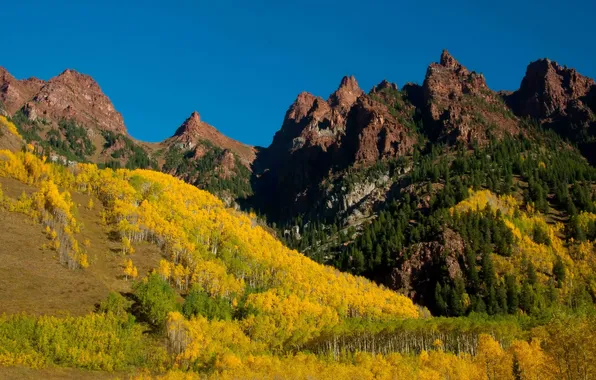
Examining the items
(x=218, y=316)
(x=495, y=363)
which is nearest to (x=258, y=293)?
(x=218, y=316)

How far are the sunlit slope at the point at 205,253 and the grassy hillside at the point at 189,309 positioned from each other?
1.66 ft

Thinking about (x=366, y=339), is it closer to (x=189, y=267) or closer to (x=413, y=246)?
(x=189, y=267)

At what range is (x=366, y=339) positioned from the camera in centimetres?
12131

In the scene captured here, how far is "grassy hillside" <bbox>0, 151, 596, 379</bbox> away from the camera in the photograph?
85.6 meters

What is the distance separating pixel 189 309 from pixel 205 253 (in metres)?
41.5

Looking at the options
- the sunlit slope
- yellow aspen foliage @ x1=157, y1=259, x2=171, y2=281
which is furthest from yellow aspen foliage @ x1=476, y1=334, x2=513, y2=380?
yellow aspen foliage @ x1=157, y1=259, x2=171, y2=281

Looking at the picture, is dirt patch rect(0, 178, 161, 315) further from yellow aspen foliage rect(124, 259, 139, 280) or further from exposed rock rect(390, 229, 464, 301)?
exposed rock rect(390, 229, 464, 301)

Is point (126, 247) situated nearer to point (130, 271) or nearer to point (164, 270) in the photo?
point (164, 270)

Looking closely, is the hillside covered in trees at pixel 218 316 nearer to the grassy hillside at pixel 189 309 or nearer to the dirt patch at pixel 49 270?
the grassy hillside at pixel 189 309

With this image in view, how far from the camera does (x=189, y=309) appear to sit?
120 m

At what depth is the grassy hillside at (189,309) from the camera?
8562 centimetres

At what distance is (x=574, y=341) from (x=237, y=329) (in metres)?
87.8

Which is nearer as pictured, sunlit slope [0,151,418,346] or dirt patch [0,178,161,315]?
dirt patch [0,178,161,315]

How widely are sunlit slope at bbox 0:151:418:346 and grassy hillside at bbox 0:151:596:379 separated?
505 mm
